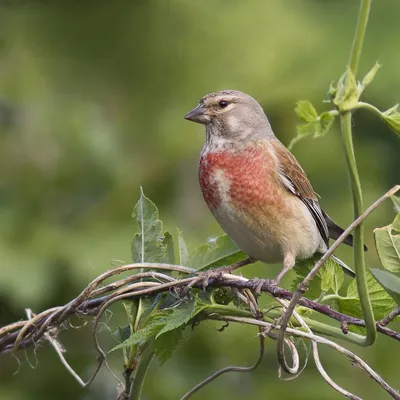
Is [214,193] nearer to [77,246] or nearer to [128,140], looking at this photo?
[77,246]

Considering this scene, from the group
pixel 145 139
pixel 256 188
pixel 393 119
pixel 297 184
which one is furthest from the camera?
pixel 145 139

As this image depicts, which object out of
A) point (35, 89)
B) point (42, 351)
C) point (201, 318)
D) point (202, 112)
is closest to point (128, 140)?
point (35, 89)

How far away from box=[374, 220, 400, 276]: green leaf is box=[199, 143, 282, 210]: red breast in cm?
135

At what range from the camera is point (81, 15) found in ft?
25.1

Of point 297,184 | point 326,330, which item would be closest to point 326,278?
point 326,330

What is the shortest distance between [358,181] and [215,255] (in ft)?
2.72

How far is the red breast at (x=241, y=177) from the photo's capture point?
11.8ft

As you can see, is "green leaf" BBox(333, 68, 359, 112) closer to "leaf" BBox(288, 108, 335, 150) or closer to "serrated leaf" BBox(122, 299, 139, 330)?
"leaf" BBox(288, 108, 335, 150)

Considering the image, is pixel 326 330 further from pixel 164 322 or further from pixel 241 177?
pixel 241 177

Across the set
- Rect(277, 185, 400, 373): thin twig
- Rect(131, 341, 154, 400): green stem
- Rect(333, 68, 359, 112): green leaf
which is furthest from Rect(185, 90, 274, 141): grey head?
Rect(333, 68, 359, 112): green leaf

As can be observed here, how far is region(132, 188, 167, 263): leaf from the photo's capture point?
8.92ft

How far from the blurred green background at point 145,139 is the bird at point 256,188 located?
5.27 feet

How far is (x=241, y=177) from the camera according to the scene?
362 cm

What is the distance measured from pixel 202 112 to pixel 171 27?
3.75 m
